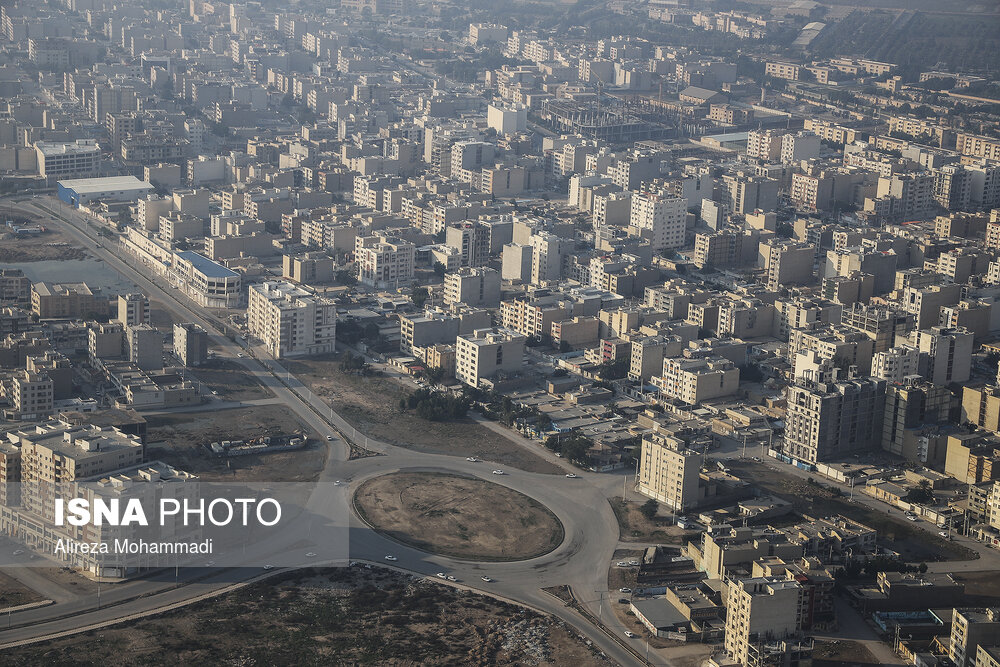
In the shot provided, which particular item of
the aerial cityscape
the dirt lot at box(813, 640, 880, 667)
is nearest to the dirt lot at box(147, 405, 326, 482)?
the aerial cityscape

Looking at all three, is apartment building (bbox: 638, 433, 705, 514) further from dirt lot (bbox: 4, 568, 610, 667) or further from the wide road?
dirt lot (bbox: 4, 568, 610, 667)

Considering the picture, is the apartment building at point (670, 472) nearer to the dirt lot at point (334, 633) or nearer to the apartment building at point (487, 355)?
the dirt lot at point (334, 633)

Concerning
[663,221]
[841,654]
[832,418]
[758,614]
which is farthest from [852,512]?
[663,221]

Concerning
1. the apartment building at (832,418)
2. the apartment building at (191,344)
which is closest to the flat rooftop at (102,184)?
the apartment building at (191,344)

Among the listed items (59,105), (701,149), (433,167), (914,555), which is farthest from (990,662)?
(59,105)

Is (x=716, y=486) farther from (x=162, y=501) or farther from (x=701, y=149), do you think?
(x=701, y=149)

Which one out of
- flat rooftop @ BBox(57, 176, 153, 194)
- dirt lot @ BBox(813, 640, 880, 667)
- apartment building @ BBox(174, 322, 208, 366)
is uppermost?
flat rooftop @ BBox(57, 176, 153, 194)

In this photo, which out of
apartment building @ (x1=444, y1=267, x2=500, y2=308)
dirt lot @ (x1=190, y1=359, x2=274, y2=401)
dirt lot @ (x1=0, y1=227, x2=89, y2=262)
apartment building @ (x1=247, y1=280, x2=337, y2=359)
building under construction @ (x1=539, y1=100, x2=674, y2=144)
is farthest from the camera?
building under construction @ (x1=539, y1=100, x2=674, y2=144)
